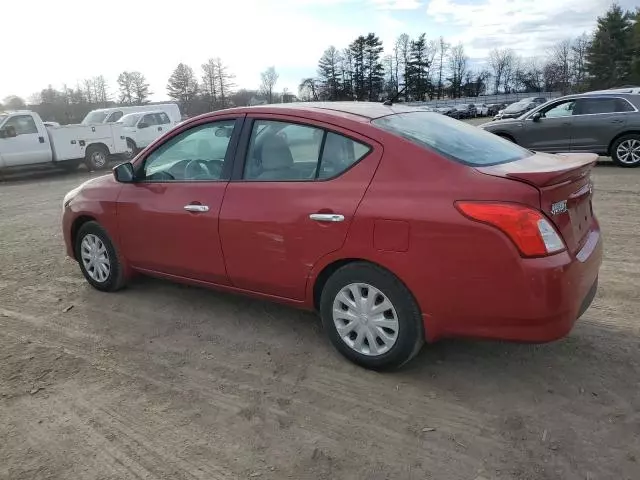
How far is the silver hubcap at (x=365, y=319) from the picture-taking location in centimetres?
323

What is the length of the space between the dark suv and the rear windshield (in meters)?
9.15

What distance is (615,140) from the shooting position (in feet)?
38.1

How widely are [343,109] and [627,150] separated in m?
10.1

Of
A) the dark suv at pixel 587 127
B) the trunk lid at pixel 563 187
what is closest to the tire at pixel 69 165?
the dark suv at pixel 587 127

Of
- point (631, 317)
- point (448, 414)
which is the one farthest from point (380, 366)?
point (631, 317)

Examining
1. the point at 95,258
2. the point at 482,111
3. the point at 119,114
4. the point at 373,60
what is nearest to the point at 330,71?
the point at 373,60

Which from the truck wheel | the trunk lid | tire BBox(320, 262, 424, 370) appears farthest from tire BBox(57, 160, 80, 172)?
the trunk lid

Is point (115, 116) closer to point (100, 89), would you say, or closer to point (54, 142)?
point (54, 142)

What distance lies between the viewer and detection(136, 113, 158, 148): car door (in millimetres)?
20219

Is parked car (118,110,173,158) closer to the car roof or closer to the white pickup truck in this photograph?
the white pickup truck

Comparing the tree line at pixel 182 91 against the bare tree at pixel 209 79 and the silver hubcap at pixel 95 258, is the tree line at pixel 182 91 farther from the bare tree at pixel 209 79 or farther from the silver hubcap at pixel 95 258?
the silver hubcap at pixel 95 258

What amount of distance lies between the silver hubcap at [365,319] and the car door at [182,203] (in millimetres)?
1030

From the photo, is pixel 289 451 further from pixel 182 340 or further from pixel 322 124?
pixel 322 124

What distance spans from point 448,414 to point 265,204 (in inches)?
67.4
